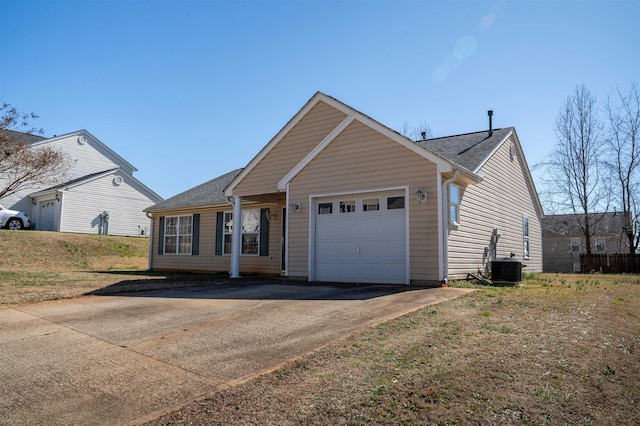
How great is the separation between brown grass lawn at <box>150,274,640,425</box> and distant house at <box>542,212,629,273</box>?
32.2 metres

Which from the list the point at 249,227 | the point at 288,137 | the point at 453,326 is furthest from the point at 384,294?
the point at 249,227

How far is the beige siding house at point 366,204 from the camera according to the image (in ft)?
34.5

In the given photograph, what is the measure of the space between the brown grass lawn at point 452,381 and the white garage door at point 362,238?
460cm

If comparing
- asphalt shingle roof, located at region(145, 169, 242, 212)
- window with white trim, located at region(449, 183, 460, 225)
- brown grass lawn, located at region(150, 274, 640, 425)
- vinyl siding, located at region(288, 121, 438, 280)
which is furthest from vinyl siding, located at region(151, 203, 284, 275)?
brown grass lawn, located at region(150, 274, 640, 425)

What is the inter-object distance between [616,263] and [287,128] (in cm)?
2411

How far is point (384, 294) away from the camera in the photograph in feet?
29.1

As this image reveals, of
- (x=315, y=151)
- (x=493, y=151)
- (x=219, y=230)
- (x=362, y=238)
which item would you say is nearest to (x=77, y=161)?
(x=219, y=230)

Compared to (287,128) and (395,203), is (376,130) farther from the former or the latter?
(287,128)

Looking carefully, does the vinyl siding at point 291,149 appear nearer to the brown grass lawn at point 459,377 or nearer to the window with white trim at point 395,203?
the window with white trim at point 395,203

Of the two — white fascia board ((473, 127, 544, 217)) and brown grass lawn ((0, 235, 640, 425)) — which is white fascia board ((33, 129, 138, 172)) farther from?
brown grass lawn ((0, 235, 640, 425))

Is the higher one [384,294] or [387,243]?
[387,243]

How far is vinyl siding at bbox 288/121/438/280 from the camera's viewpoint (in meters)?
10.4

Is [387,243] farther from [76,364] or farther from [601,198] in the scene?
[601,198]

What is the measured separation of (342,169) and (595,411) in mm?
8870
